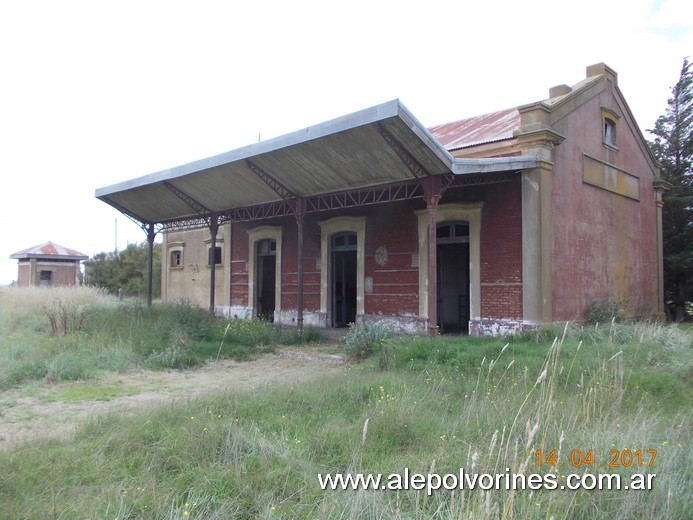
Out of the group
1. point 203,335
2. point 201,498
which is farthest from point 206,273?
point 201,498

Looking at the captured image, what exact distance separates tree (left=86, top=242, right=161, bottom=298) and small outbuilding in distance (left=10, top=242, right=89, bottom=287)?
1713mm

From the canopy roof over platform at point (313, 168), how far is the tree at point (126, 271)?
17.4 m

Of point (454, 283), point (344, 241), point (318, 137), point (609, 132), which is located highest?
point (609, 132)

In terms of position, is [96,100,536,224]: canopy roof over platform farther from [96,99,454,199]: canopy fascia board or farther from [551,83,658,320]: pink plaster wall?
[551,83,658,320]: pink plaster wall

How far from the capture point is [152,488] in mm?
3381

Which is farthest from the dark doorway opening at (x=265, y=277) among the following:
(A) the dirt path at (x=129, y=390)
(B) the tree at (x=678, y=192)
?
(B) the tree at (x=678, y=192)

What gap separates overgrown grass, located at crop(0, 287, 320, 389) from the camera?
8.54 meters

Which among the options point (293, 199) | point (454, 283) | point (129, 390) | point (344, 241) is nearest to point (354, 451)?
point (129, 390)

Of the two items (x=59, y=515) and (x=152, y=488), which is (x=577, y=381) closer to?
(x=152, y=488)

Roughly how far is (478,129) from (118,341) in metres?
10.8

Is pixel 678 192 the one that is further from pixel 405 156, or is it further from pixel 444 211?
pixel 405 156

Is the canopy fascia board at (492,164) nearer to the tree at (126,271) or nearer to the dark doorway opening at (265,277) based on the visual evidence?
the dark doorway opening at (265,277)

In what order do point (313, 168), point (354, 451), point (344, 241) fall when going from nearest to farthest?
1. point (354, 451)
2. point (313, 168)
3. point (344, 241)

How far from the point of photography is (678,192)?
19.8 metres
